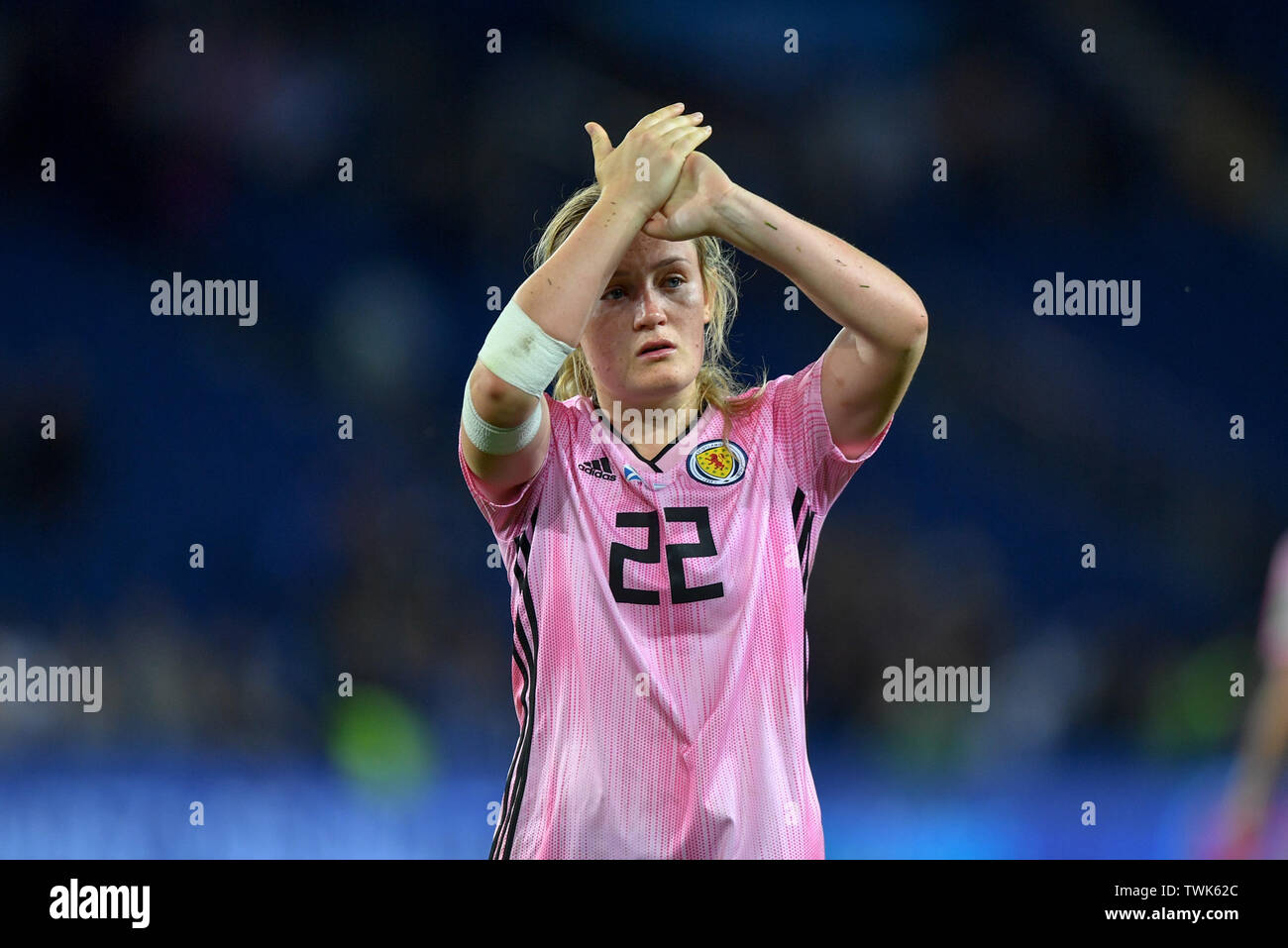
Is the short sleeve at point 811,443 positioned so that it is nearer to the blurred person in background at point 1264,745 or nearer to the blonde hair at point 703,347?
the blonde hair at point 703,347

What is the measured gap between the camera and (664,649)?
5.58ft

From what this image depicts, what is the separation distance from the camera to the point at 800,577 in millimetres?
1810

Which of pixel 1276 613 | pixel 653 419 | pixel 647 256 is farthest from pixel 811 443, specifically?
pixel 1276 613

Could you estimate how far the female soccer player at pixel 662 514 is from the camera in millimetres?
1667

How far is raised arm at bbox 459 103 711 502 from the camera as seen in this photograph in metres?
1.66

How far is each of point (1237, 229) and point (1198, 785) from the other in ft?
5.82

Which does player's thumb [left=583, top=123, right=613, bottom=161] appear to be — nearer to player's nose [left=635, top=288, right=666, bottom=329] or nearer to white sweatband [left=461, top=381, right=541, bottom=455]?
player's nose [left=635, top=288, right=666, bottom=329]

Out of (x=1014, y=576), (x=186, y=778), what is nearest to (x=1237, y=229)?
(x=1014, y=576)

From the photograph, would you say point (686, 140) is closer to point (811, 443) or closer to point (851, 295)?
point (851, 295)

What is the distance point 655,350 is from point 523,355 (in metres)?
0.25

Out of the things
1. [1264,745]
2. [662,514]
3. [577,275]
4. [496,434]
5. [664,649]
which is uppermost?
[577,275]

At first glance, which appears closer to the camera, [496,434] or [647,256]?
[496,434]

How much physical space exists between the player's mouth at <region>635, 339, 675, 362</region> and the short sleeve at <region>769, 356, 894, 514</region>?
188 millimetres

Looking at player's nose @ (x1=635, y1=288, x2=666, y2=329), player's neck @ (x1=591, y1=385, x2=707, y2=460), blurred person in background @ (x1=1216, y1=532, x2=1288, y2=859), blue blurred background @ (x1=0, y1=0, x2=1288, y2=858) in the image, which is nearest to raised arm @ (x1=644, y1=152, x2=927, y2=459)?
player's nose @ (x1=635, y1=288, x2=666, y2=329)
